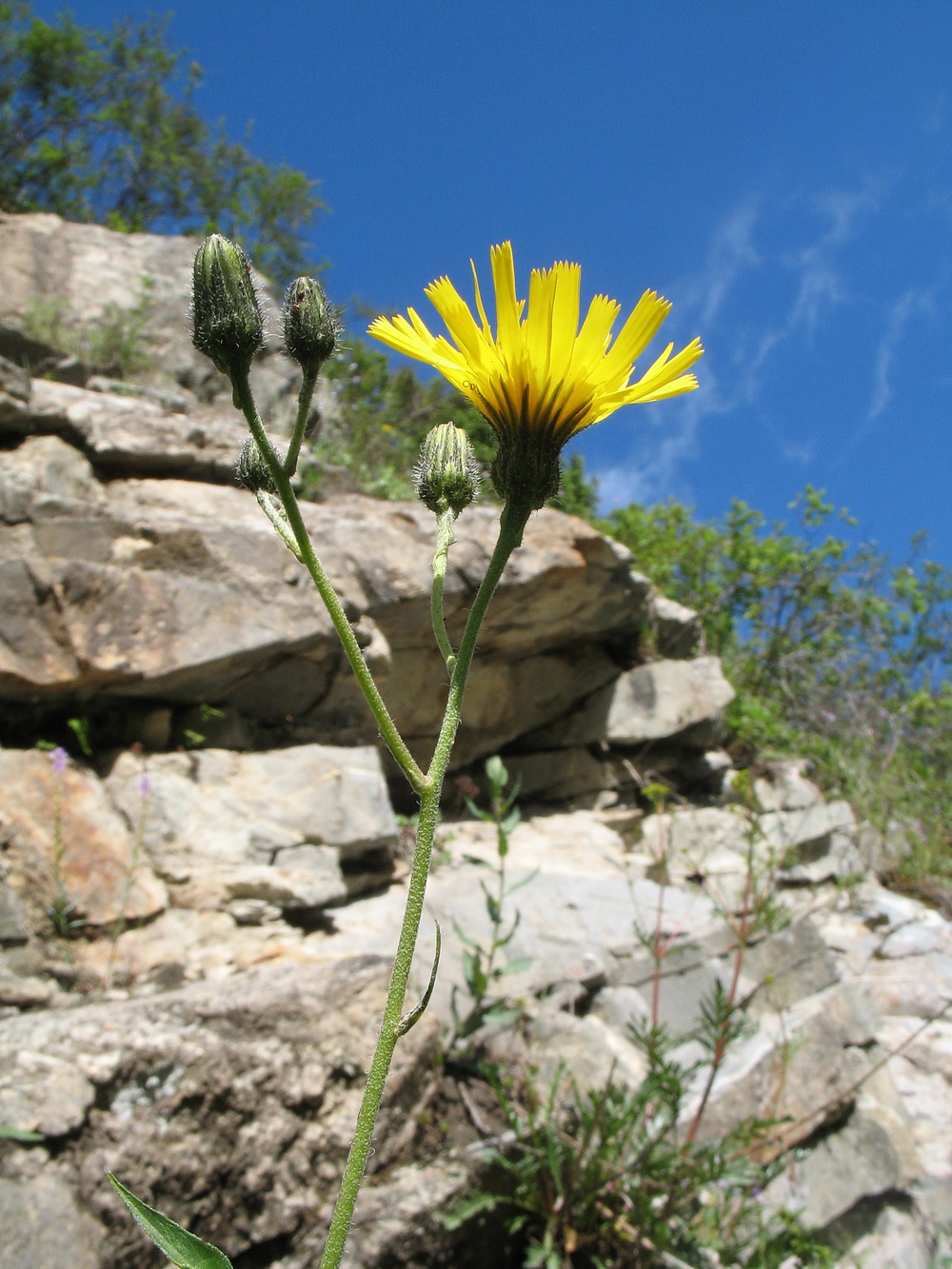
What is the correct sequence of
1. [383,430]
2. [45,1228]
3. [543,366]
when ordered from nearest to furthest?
[543,366] → [45,1228] → [383,430]

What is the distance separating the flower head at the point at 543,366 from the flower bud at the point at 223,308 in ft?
0.69

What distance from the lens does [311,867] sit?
175 inches

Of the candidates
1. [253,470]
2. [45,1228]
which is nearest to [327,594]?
[253,470]

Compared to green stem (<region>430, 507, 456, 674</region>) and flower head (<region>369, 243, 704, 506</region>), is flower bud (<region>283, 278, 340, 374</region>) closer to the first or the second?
flower head (<region>369, 243, 704, 506</region>)

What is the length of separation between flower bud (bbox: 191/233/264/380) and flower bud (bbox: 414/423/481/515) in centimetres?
36

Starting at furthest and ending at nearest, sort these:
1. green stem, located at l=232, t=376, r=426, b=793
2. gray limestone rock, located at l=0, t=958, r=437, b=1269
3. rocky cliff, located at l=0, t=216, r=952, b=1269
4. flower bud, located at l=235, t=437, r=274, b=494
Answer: rocky cliff, located at l=0, t=216, r=952, b=1269
gray limestone rock, located at l=0, t=958, r=437, b=1269
flower bud, located at l=235, t=437, r=274, b=494
green stem, located at l=232, t=376, r=426, b=793

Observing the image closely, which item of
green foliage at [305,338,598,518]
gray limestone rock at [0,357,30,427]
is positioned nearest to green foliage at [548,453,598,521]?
green foliage at [305,338,598,518]

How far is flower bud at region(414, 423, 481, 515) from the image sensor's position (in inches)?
53.1

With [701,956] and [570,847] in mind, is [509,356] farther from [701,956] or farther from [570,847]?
[570,847]

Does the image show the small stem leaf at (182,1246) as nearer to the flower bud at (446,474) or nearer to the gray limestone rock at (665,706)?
the flower bud at (446,474)

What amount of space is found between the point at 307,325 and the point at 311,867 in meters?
3.79

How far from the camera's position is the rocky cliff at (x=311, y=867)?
87.3 inches

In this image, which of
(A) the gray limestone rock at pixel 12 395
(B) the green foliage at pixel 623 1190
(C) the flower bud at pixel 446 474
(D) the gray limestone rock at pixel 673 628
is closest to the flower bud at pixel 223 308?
(C) the flower bud at pixel 446 474

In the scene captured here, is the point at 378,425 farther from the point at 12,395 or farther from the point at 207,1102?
the point at 207,1102
